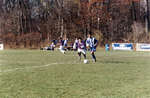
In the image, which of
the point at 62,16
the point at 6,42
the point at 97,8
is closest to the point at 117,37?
the point at 97,8

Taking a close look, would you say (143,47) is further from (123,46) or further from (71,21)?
(71,21)

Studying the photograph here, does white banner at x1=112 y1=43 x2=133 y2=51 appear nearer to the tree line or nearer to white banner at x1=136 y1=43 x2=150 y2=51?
white banner at x1=136 y1=43 x2=150 y2=51

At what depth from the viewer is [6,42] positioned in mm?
67125

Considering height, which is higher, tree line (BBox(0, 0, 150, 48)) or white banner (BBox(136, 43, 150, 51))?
tree line (BBox(0, 0, 150, 48))

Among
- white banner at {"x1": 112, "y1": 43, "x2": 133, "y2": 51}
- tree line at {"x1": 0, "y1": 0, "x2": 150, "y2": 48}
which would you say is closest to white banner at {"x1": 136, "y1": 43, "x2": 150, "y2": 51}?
white banner at {"x1": 112, "y1": 43, "x2": 133, "y2": 51}

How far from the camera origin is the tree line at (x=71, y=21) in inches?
2726

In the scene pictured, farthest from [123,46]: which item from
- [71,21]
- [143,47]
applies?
[71,21]

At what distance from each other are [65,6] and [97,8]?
7847 mm

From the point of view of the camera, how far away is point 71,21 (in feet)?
247

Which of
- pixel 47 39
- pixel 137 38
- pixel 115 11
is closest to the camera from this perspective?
pixel 137 38

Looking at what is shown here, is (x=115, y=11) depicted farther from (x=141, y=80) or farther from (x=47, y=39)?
(x=141, y=80)

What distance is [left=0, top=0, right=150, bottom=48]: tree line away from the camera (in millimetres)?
69250

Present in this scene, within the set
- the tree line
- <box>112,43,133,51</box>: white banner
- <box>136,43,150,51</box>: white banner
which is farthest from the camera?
the tree line

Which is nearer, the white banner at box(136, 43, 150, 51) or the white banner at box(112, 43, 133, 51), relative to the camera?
the white banner at box(136, 43, 150, 51)
